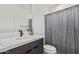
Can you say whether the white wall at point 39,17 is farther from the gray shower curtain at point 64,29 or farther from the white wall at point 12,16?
the white wall at point 12,16

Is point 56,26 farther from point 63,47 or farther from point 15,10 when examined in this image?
point 15,10

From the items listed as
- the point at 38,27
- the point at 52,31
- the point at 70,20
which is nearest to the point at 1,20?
the point at 38,27

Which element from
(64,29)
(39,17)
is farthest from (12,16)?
(64,29)

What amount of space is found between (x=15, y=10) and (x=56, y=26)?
108 centimetres

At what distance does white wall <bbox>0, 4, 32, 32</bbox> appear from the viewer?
169 centimetres

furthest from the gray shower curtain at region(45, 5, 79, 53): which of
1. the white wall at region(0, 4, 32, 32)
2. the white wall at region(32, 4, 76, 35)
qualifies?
the white wall at region(0, 4, 32, 32)

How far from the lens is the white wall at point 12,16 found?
1.69 m

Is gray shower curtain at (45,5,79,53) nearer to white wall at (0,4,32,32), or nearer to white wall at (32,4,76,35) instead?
white wall at (32,4,76,35)

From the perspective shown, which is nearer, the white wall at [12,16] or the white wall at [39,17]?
the white wall at [12,16]

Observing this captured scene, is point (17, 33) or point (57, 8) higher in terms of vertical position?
point (57, 8)

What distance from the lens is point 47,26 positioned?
2.35 meters

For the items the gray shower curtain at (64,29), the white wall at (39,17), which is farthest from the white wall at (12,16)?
the gray shower curtain at (64,29)
